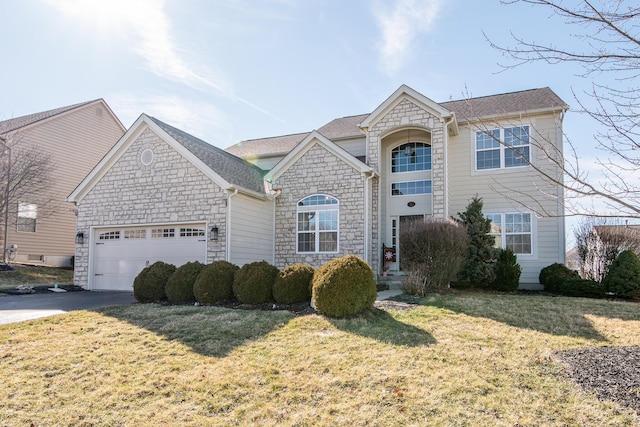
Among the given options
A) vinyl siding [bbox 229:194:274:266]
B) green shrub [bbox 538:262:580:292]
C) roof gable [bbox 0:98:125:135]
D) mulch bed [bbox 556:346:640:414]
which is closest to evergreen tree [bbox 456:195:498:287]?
green shrub [bbox 538:262:580:292]

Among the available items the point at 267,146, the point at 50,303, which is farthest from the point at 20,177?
the point at 50,303

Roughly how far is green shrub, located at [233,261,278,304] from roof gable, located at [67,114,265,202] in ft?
13.3

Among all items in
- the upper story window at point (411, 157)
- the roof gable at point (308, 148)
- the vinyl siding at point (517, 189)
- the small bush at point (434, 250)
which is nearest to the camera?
the small bush at point (434, 250)

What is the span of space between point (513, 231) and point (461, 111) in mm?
5150

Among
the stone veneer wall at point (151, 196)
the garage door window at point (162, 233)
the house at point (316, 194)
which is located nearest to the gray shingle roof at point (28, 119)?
the house at point (316, 194)

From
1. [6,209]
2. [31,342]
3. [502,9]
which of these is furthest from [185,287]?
[6,209]

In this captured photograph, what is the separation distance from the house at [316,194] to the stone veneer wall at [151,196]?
0.04 metres

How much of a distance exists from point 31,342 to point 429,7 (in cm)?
838

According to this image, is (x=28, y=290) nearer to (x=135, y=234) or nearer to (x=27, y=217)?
(x=135, y=234)

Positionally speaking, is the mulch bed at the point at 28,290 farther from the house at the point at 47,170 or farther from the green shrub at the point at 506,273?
→ the green shrub at the point at 506,273

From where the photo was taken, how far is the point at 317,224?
582 inches

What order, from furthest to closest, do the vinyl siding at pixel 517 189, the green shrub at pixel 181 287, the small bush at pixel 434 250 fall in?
the vinyl siding at pixel 517 189
the small bush at pixel 434 250
the green shrub at pixel 181 287

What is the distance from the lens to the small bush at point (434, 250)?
1129 cm

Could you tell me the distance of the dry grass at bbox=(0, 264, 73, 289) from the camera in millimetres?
17094
